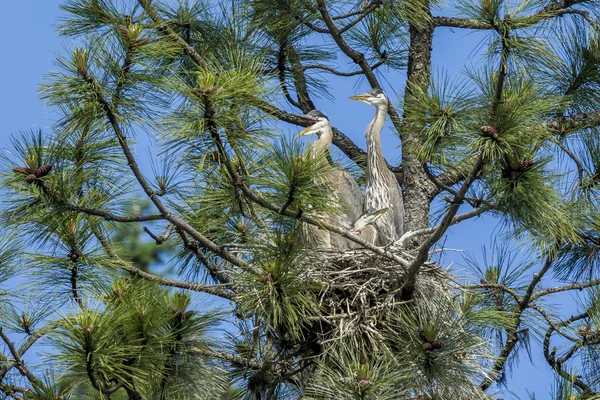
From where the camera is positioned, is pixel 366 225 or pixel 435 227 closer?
pixel 435 227

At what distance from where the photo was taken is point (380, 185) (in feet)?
18.2

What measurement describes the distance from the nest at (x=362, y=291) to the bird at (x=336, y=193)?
28cm

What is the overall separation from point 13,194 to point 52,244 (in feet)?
0.99

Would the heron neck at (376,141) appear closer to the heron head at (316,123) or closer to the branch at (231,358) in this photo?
the heron head at (316,123)

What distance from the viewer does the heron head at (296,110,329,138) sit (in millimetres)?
5575

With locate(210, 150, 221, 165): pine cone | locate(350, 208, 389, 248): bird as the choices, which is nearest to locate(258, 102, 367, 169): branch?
locate(350, 208, 389, 248): bird

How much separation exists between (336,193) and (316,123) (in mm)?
790

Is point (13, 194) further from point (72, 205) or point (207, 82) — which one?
point (207, 82)

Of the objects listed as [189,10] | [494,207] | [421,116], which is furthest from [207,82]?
[189,10]

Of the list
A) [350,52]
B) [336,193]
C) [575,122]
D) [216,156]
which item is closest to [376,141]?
[350,52]

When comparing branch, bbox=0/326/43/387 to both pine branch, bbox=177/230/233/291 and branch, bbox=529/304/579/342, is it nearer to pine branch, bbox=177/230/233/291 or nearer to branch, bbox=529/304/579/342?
pine branch, bbox=177/230/233/291

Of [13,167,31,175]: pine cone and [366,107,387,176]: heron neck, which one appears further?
[366,107,387,176]: heron neck

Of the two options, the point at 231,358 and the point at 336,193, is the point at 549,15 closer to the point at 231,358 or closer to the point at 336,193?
the point at 336,193

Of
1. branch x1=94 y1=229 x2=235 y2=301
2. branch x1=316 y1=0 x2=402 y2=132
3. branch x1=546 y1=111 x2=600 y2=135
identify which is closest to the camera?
branch x1=94 y1=229 x2=235 y2=301
